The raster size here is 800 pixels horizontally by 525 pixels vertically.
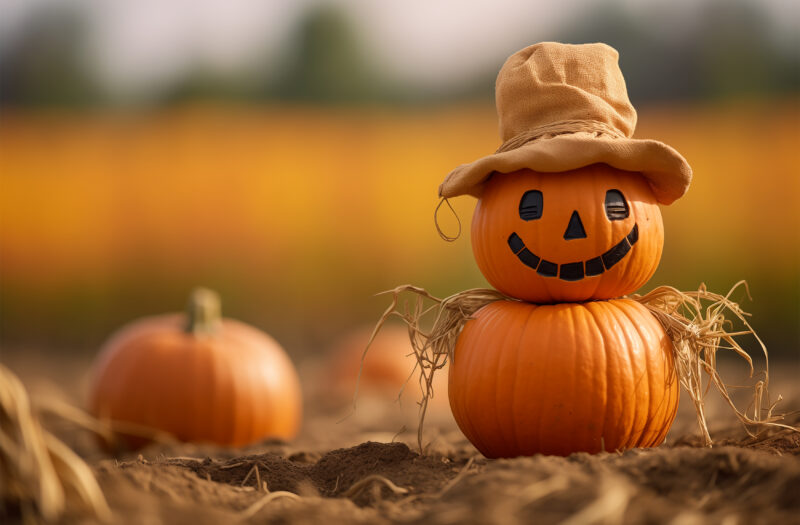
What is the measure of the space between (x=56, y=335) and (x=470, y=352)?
367 inches

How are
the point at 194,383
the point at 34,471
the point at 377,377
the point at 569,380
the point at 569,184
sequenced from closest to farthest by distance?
the point at 34,471 → the point at 569,380 → the point at 569,184 → the point at 194,383 → the point at 377,377

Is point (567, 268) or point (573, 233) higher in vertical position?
point (573, 233)

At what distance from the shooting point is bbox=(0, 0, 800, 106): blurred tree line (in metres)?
9.07

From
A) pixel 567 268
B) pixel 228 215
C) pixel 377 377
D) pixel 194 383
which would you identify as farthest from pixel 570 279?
pixel 228 215

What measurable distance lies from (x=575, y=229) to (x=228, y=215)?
8998 millimetres

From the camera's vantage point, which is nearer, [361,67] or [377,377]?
[377,377]

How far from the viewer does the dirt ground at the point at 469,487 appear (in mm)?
1840

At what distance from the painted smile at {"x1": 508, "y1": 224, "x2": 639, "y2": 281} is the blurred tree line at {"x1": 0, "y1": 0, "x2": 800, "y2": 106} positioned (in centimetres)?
729

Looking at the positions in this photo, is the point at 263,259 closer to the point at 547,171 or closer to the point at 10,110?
the point at 10,110

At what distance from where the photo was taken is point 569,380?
2564 mm

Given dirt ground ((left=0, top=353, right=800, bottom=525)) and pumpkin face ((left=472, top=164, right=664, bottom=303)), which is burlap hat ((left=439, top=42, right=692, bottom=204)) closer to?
pumpkin face ((left=472, top=164, right=664, bottom=303))

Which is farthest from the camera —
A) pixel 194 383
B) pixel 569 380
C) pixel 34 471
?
pixel 194 383

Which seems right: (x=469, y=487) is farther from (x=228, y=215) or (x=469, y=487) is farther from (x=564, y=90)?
(x=228, y=215)

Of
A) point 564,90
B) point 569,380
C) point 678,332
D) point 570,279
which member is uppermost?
point 564,90
